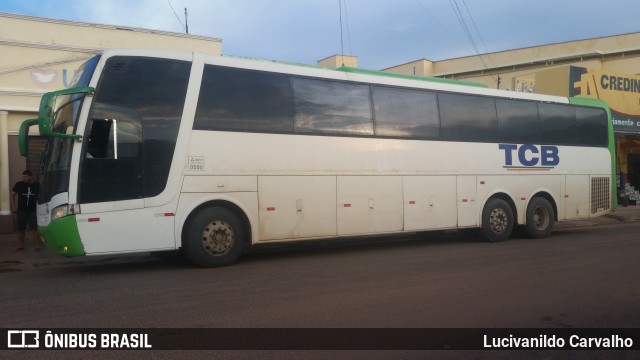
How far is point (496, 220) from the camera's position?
12477 mm

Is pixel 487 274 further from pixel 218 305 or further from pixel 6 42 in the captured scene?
pixel 6 42

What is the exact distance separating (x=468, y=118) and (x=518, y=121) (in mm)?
1715

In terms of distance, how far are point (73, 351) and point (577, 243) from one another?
35.5ft

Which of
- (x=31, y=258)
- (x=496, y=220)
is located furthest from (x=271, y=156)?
(x=496, y=220)

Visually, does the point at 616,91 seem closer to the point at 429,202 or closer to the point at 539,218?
the point at 539,218

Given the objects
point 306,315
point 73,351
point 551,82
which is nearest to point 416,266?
point 306,315

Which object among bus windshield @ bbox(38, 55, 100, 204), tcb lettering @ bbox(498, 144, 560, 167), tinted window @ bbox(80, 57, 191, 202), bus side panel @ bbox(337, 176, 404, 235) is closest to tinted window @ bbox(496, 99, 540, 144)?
tcb lettering @ bbox(498, 144, 560, 167)

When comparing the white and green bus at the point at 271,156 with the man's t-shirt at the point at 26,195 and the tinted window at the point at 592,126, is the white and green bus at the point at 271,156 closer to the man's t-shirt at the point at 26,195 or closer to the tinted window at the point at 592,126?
the tinted window at the point at 592,126

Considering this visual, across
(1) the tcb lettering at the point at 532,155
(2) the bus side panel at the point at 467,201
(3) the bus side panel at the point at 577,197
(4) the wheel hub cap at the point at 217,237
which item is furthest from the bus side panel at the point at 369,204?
(3) the bus side panel at the point at 577,197

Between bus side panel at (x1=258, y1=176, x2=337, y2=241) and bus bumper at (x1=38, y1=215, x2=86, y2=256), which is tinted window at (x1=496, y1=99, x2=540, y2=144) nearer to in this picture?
bus side panel at (x1=258, y1=176, x2=337, y2=241)

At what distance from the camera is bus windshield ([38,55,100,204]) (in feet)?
25.5

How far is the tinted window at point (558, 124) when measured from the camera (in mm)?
13312

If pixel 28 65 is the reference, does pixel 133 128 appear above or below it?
below

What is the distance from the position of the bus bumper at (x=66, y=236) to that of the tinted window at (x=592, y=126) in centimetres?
1249
